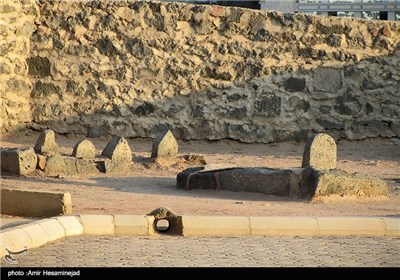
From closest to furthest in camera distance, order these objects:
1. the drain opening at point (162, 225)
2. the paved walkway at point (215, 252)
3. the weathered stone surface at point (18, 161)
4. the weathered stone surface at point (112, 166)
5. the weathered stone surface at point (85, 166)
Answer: the paved walkway at point (215, 252)
the drain opening at point (162, 225)
the weathered stone surface at point (18, 161)
the weathered stone surface at point (85, 166)
the weathered stone surface at point (112, 166)

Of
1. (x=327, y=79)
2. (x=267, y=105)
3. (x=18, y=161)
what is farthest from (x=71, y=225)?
(x=327, y=79)

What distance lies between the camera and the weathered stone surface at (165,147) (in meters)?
13.1

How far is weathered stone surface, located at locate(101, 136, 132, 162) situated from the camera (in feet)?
40.9

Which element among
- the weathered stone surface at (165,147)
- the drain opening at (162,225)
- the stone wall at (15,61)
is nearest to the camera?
the drain opening at (162,225)

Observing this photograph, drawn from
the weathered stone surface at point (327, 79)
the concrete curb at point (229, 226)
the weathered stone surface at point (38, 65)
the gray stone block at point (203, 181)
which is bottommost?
the concrete curb at point (229, 226)

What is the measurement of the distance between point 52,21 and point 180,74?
1.78 meters

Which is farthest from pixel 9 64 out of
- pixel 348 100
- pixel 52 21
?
pixel 348 100

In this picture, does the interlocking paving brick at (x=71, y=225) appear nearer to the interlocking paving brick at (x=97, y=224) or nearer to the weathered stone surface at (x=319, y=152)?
the interlocking paving brick at (x=97, y=224)

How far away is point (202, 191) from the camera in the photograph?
11.3m

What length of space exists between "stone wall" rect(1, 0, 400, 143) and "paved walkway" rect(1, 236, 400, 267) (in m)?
6.71

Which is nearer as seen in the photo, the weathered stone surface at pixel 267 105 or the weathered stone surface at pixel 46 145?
the weathered stone surface at pixel 46 145

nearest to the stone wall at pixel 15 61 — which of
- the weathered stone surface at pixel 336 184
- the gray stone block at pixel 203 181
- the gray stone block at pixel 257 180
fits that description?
the gray stone block at pixel 203 181

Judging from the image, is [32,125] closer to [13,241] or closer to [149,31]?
[149,31]

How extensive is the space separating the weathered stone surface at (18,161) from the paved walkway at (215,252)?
3417 millimetres
